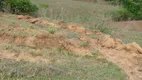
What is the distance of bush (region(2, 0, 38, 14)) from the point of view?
12.4 m

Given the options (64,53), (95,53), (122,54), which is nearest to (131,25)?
(122,54)

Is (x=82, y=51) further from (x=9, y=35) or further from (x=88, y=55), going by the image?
(x=9, y=35)

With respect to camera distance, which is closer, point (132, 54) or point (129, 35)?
point (132, 54)

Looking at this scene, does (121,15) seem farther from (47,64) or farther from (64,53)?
(47,64)

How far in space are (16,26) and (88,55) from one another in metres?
2.15

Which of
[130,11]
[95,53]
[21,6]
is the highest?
[21,6]

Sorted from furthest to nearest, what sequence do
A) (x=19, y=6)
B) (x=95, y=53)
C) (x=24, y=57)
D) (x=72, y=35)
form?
(x=19, y=6) → (x=72, y=35) → (x=95, y=53) → (x=24, y=57)

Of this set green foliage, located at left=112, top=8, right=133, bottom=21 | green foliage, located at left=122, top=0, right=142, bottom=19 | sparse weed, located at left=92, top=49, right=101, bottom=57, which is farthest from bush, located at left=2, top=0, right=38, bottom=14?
green foliage, located at left=122, top=0, right=142, bottom=19

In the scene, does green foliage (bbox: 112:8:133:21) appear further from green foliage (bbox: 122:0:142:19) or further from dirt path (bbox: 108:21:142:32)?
dirt path (bbox: 108:21:142:32)

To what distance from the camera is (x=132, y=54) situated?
8.80 meters

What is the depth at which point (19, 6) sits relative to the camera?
41.8 feet

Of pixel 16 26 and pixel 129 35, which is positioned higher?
pixel 16 26

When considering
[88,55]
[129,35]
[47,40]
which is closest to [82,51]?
[88,55]

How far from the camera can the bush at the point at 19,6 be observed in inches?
487
